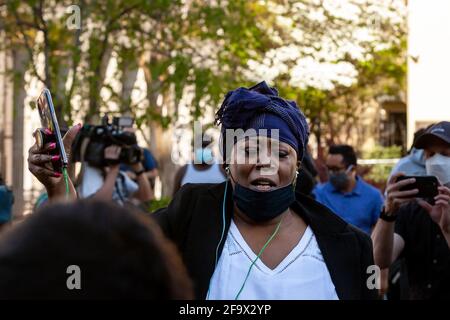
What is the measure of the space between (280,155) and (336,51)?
1600cm

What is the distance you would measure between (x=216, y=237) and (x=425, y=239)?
232cm

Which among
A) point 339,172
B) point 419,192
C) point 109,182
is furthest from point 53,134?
point 339,172

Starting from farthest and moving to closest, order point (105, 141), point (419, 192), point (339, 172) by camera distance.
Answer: point (339, 172) < point (105, 141) < point (419, 192)

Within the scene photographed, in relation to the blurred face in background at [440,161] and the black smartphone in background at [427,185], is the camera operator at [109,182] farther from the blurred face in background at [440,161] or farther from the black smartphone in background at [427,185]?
the black smartphone in background at [427,185]

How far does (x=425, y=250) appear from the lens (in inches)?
213

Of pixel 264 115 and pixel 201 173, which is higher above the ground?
pixel 264 115

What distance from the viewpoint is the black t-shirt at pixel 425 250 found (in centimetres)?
537

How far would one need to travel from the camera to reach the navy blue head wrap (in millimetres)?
3561

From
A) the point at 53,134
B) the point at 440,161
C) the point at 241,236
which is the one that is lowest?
the point at 241,236

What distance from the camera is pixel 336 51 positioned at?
63.2 ft

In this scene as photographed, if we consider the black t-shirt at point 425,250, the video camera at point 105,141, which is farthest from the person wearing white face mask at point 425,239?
the video camera at point 105,141

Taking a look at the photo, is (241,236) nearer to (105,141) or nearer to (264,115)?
(264,115)

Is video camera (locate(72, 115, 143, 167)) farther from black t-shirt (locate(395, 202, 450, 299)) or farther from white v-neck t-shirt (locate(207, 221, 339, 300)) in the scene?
white v-neck t-shirt (locate(207, 221, 339, 300))
